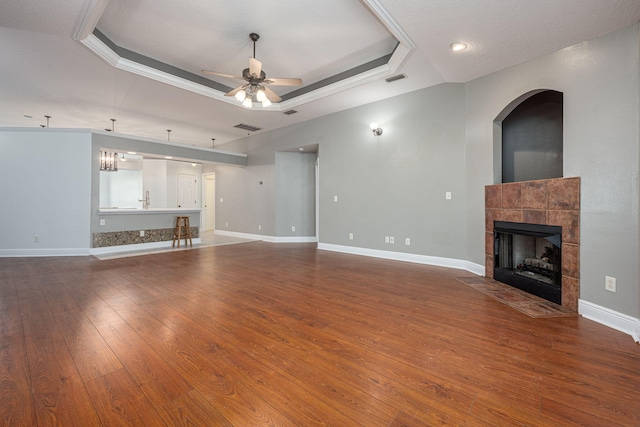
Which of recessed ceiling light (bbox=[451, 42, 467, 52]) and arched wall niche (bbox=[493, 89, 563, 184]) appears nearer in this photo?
recessed ceiling light (bbox=[451, 42, 467, 52])

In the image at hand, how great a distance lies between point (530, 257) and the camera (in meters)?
3.54

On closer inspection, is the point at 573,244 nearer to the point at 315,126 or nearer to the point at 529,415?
the point at 529,415

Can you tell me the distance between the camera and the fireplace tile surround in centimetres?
276

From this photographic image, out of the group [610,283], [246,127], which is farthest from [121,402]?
[246,127]

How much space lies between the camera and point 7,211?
518 centimetres

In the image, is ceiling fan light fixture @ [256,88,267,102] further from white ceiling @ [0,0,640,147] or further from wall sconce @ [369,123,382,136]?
wall sconce @ [369,123,382,136]

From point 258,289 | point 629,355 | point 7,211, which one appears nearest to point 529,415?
point 629,355

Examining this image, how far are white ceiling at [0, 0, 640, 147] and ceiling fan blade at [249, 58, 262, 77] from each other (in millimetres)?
484

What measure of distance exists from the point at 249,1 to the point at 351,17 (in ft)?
3.87

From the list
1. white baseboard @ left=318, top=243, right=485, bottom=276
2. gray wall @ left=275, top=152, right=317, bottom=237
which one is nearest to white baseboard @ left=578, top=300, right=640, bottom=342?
white baseboard @ left=318, top=243, right=485, bottom=276

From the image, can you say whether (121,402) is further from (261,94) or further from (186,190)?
→ (186,190)

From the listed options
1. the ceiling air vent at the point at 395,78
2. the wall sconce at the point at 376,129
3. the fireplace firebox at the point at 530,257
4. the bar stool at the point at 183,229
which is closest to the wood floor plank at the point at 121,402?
the fireplace firebox at the point at 530,257

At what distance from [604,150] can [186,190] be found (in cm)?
1060

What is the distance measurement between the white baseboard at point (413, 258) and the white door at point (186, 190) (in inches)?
249
